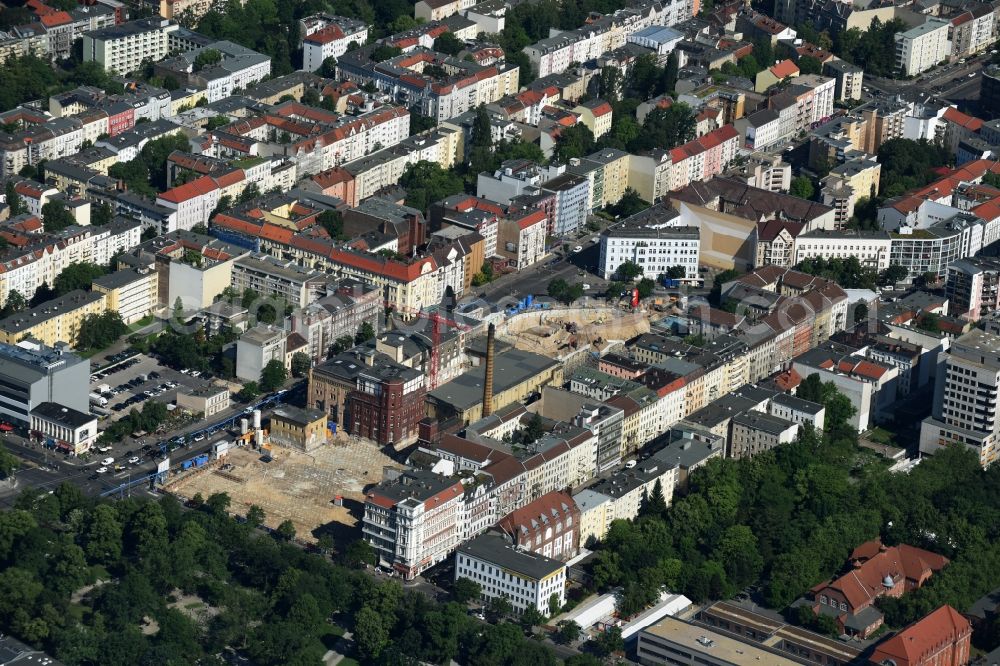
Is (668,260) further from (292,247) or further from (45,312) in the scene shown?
(45,312)

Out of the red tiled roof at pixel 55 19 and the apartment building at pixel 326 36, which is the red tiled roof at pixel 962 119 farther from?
the red tiled roof at pixel 55 19

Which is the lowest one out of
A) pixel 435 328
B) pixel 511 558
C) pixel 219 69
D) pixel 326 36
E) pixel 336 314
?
pixel 511 558

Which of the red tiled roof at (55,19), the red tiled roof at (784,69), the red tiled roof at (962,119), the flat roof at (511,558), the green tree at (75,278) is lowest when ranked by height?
the flat roof at (511,558)

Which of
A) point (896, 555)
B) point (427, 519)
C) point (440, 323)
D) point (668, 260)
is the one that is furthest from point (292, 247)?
point (896, 555)

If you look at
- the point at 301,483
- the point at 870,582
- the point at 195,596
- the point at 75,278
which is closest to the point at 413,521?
the point at 195,596

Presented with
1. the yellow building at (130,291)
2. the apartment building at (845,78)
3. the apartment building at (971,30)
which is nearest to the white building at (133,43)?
the yellow building at (130,291)

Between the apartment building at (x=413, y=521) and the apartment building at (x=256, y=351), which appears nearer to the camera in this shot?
the apartment building at (x=413, y=521)

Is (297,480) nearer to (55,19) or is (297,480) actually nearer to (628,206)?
(628,206)
